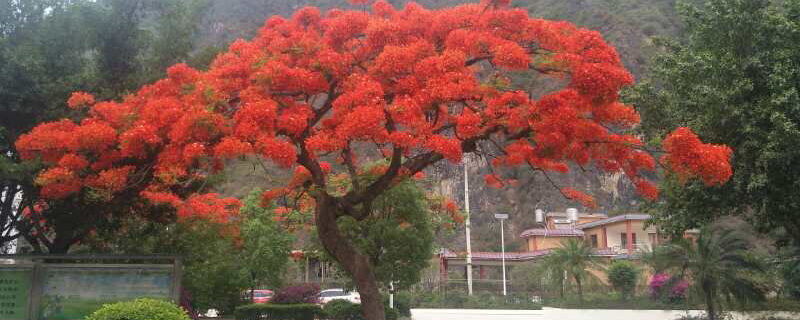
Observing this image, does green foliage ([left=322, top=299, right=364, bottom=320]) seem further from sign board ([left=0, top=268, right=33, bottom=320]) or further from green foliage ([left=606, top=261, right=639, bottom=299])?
green foliage ([left=606, top=261, right=639, bottom=299])

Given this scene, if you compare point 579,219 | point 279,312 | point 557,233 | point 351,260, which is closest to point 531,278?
point 557,233

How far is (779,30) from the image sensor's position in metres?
13.3

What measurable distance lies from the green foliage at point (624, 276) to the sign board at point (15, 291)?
27766 mm

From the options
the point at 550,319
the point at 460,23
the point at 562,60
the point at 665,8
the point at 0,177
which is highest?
the point at 665,8

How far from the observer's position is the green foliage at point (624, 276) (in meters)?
32.4

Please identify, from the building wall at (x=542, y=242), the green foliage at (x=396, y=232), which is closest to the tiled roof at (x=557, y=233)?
the building wall at (x=542, y=242)

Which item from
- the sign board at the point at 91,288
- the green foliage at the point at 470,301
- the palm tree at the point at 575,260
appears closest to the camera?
the sign board at the point at 91,288

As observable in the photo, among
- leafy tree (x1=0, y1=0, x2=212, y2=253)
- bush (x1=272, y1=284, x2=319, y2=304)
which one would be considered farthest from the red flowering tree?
bush (x1=272, y1=284, x2=319, y2=304)

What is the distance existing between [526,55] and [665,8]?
2944 inches

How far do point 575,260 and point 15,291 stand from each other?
2635 cm

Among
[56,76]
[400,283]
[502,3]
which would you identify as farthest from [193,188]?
[502,3]

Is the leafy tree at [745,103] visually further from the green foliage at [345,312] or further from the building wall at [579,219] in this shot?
the building wall at [579,219]

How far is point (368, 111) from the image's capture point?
31.0ft

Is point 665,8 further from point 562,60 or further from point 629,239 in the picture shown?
point 562,60
